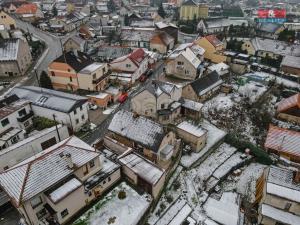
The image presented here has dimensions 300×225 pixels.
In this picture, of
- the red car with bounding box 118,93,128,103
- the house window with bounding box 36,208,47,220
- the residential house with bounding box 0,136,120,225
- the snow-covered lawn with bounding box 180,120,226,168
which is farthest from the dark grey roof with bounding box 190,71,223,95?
the house window with bounding box 36,208,47,220

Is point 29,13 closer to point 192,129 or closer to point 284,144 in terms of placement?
point 192,129

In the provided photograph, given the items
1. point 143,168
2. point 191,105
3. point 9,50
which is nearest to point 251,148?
point 191,105

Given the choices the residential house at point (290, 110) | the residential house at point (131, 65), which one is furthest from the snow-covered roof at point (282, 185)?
the residential house at point (131, 65)

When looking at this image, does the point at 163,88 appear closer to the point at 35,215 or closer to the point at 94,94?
the point at 94,94

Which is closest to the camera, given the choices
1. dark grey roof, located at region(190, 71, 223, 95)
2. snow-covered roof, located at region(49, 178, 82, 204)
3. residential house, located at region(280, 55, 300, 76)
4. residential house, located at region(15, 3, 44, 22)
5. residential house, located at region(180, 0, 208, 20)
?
snow-covered roof, located at region(49, 178, 82, 204)

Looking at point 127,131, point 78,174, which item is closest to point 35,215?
point 78,174

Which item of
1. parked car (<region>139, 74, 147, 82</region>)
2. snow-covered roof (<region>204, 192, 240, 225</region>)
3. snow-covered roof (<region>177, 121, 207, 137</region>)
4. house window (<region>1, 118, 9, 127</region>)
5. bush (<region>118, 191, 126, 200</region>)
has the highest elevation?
house window (<region>1, 118, 9, 127</region>)

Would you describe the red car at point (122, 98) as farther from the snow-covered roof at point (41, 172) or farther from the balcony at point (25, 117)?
the snow-covered roof at point (41, 172)

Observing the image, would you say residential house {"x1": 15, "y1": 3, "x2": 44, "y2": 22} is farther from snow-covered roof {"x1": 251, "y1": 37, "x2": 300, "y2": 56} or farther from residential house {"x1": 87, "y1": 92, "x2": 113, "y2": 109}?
snow-covered roof {"x1": 251, "y1": 37, "x2": 300, "y2": 56}
